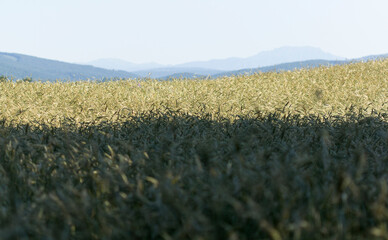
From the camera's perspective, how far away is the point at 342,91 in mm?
8406

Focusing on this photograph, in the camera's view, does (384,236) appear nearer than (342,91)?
Yes

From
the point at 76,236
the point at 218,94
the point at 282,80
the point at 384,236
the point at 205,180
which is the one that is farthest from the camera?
the point at 282,80

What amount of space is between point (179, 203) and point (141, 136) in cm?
254

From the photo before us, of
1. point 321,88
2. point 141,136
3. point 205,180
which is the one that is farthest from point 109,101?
point 205,180

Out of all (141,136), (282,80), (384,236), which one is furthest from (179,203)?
(282,80)

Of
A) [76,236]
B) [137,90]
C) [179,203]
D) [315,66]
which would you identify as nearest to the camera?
[179,203]

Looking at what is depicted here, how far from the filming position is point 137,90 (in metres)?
9.82

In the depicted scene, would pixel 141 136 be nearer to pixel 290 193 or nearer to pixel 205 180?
pixel 205 180

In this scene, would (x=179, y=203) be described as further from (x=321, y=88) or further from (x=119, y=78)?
(x=119, y=78)

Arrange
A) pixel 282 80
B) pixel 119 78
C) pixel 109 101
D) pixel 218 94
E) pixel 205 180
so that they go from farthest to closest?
1. pixel 119 78
2. pixel 282 80
3. pixel 218 94
4. pixel 109 101
5. pixel 205 180

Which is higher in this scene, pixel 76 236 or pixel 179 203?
pixel 179 203

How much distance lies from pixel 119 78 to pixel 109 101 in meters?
4.09

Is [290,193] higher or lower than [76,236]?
higher

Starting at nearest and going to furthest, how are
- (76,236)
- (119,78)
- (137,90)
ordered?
1. (76,236)
2. (137,90)
3. (119,78)
